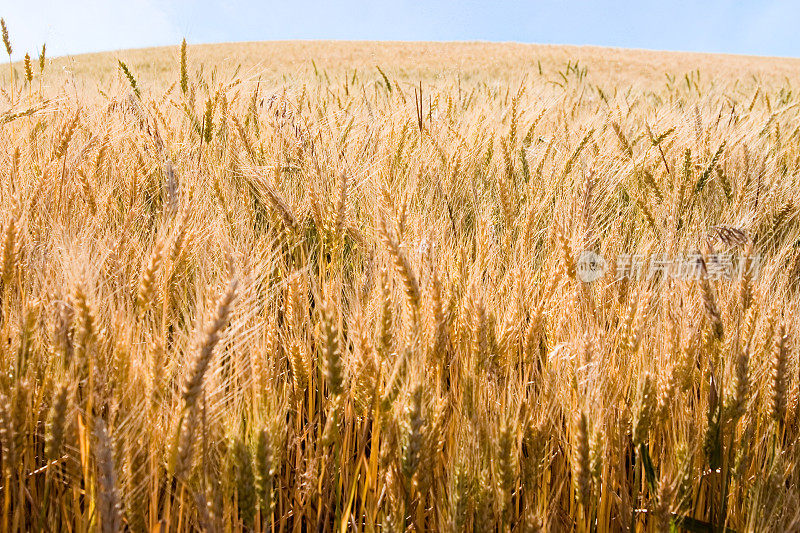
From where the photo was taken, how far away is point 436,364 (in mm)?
882

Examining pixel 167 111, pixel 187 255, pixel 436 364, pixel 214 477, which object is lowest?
pixel 214 477

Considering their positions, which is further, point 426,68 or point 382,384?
point 426,68

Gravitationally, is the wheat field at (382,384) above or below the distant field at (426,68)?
below

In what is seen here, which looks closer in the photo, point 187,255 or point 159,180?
point 187,255

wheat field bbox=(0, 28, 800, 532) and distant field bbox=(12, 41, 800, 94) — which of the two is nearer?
wheat field bbox=(0, 28, 800, 532)

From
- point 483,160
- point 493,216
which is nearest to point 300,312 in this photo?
point 493,216

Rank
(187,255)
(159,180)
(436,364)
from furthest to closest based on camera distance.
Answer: (159,180)
(187,255)
(436,364)

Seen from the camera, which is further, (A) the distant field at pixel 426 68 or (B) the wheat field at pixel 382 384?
(A) the distant field at pixel 426 68

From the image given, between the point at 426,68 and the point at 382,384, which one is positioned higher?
the point at 426,68

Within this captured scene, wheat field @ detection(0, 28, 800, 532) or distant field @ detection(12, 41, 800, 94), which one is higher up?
distant field @ detection(12, 41, 800, 94)

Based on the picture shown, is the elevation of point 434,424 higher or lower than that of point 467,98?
lower

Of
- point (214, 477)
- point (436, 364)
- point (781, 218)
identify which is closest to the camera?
point (214, 477)

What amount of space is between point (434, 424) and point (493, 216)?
45.5 inches

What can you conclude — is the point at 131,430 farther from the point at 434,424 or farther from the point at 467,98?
the point at 467,98
